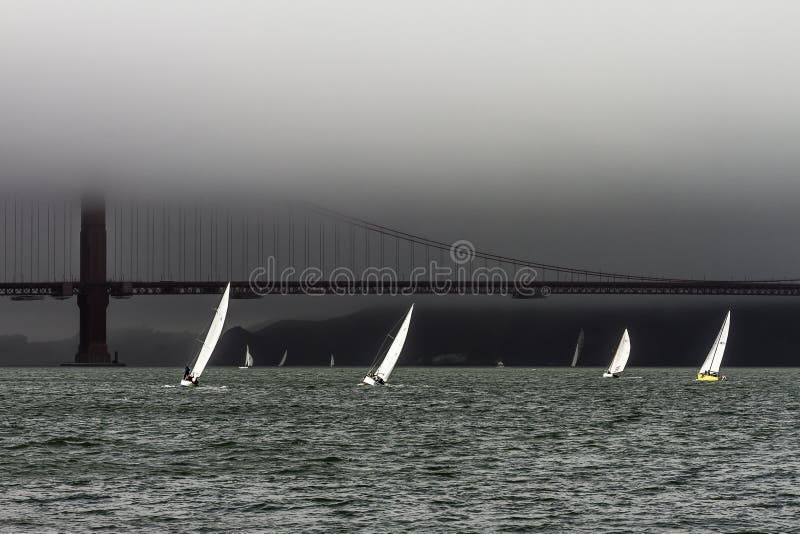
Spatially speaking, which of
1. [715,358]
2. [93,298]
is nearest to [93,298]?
[93,298]

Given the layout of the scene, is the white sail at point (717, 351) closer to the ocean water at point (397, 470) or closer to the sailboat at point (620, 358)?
the sailboat at point (620, 358)

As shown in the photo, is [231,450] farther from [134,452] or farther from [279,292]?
[279,292]

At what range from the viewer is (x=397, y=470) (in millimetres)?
29156

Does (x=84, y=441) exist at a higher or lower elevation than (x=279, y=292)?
lower

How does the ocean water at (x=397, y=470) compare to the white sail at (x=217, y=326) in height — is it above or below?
below

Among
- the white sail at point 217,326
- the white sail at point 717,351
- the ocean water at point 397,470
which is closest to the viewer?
the ocean water at point 397,470

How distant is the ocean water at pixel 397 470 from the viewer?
2209 cm

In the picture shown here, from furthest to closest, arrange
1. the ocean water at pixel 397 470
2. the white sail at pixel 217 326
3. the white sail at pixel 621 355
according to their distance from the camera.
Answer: the white sail at pixel 621 355
the white sail at pixel 217 326
the ocean water at pixel 397 470

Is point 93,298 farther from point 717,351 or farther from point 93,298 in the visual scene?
point 717,351

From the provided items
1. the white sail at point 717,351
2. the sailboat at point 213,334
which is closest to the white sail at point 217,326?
the sailboat at point 213,334

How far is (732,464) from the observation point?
3112cm

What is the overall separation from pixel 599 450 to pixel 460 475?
7.63 m

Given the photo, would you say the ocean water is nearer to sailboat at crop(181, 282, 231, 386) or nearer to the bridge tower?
sailboat at crop(181, 282, 231, 386)

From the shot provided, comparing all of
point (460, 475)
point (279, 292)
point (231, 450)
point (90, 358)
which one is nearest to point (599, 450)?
point (460, 475)
